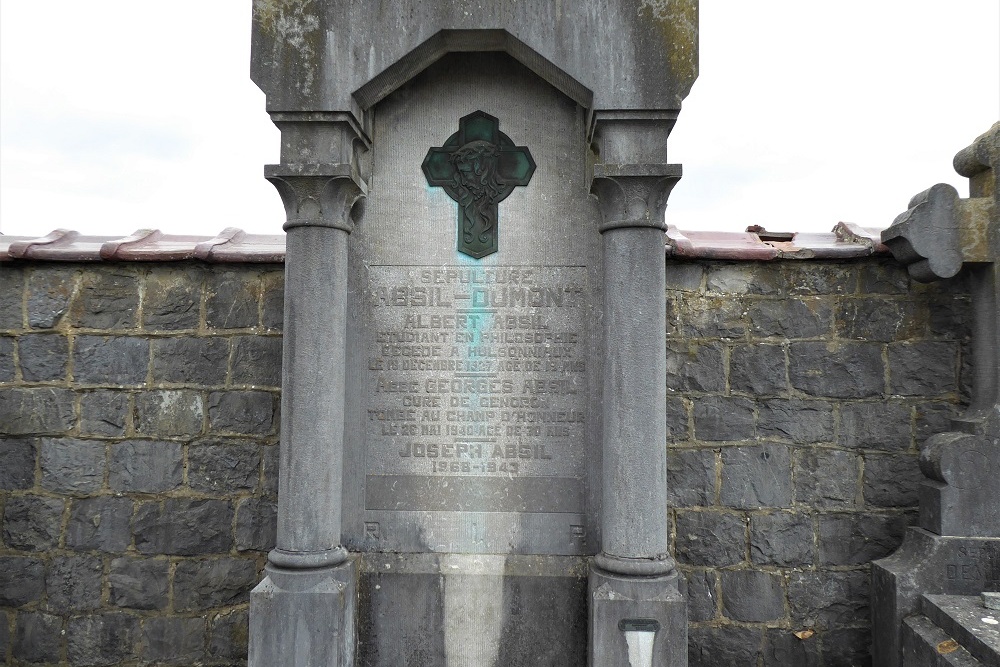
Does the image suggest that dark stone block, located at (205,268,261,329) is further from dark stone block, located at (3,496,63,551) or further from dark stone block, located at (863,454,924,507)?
dark stone block, located at (863,454,924,507)

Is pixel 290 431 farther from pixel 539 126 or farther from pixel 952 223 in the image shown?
pixel 952 223

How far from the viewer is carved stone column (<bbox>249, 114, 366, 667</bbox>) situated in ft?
9.34

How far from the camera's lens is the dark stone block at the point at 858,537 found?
11.9ft

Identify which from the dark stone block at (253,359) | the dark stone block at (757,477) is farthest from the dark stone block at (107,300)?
the dark stone block at (757,477)

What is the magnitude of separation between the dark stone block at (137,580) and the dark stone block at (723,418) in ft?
9.98

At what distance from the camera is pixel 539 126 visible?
124 inches

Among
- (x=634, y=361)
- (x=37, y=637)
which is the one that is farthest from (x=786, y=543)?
(x=37, y=637)

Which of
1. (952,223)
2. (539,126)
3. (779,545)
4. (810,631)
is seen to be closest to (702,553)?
(779,545)

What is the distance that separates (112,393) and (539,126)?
108 inches

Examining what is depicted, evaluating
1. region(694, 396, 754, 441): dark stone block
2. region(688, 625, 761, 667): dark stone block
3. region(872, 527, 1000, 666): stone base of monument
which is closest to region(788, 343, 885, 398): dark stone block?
region(694, 396, 754, 441): dark stone block

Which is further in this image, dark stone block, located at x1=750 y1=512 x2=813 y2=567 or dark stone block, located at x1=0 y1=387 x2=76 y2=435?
dark stone block, located at x1=0 y1=387 x2=76 y2=435

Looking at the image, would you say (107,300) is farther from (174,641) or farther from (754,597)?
(754,597)

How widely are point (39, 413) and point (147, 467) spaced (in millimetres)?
687

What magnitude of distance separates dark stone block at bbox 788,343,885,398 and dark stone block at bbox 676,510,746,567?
2.74 feet
